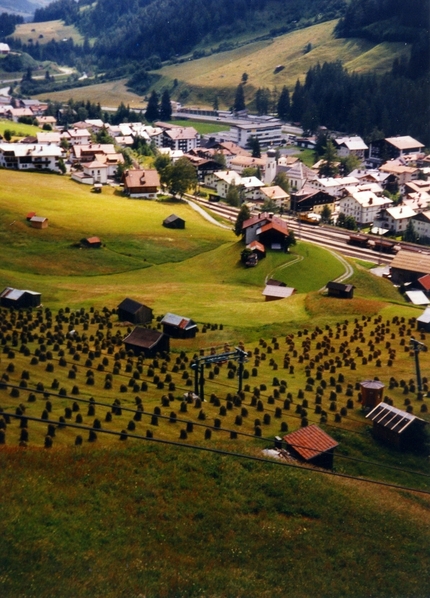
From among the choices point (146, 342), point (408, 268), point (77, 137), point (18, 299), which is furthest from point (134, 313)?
point (77, 137)

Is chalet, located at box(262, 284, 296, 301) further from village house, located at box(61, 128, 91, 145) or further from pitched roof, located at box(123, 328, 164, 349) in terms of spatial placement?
village house, located at box(61, 128, 91, 145)

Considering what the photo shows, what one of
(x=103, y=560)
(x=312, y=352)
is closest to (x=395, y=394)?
(x=312, y=352)

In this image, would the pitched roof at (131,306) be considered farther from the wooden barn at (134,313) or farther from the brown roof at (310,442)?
the brown roof at (310,442)

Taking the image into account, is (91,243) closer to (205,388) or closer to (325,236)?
(325,236)

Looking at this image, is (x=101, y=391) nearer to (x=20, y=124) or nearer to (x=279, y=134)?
(x=20, y=124)

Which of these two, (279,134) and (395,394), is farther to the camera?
(279,134)

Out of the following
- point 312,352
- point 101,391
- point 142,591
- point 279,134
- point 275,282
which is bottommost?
point 279,134
